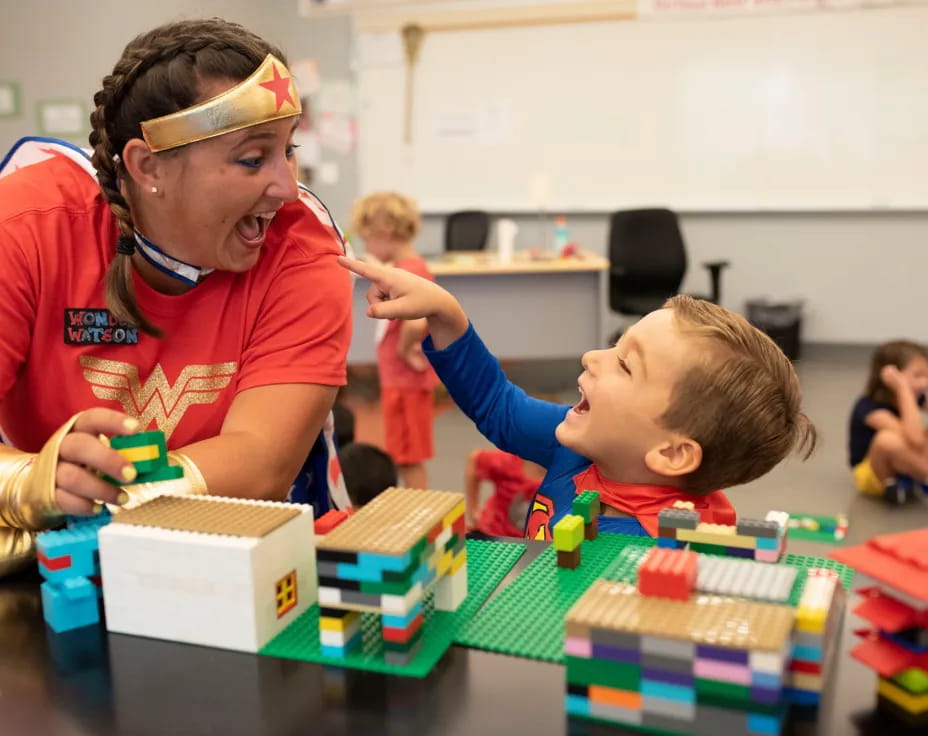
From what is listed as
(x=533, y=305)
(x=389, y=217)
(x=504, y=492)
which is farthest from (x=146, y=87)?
(x=533, y=305)

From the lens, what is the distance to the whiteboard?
233 inches

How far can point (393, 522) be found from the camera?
831 millimetres

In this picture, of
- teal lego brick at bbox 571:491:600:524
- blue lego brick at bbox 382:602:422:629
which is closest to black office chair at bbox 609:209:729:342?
teal lego brick at bbox 571:491:600:524

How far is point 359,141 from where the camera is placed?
6.68 m

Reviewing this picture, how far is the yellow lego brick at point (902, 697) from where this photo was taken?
70 centimetres

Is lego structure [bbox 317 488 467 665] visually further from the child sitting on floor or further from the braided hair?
the child sitting on floor

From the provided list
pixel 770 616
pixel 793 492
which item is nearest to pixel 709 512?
pixel 770 616

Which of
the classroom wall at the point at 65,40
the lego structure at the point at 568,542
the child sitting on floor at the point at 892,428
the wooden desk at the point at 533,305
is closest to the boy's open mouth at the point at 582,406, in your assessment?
the lego structure at the point at 568,542

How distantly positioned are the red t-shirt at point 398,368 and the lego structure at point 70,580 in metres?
2.63

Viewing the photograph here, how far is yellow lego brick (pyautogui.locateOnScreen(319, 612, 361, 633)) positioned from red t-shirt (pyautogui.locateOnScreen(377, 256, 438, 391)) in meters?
2.73

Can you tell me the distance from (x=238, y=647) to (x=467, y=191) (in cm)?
598

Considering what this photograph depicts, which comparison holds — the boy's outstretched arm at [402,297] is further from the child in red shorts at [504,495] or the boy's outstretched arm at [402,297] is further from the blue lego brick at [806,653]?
the child in red shorts at [504,495]

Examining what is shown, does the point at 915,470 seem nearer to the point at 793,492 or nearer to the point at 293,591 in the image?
the point at 793,492

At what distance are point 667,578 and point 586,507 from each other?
1.05 feet
